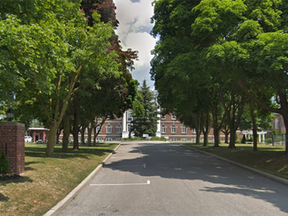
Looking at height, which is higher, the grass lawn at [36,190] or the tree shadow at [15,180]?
the tree shadow at [15,180]

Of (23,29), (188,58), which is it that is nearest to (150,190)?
(23,29)

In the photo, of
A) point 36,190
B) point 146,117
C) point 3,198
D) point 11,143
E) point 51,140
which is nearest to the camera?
point 3,198

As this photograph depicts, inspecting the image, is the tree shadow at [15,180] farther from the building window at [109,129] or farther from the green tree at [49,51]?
the building window at [109,129]

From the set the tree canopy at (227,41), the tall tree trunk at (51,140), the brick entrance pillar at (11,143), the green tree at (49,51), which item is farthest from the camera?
the tall tree trunk at (51,140)

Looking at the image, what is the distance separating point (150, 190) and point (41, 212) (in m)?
4.18

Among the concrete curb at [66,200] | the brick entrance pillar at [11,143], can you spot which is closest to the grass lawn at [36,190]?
the concrete curb at [66,200]

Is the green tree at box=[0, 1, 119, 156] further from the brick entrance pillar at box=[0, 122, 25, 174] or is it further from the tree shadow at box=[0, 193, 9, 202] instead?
the tree shadow at box=[0, 193, 9, 202]

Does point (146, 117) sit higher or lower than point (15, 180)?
higher

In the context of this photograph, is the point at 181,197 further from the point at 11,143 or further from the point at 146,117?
the point at 146,117

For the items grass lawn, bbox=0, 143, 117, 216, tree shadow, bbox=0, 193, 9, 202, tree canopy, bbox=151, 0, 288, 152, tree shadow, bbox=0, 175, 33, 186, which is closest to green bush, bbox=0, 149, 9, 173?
tree shadow, bbox=0, 175, 33, 186

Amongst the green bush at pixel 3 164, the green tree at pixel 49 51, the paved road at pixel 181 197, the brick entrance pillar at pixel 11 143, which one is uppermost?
the green tree at pixel 49 51

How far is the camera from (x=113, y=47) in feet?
68.9

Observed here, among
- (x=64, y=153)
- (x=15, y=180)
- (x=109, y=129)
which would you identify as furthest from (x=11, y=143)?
(x=109, y=129)

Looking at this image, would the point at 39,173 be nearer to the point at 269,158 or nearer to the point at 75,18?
the point at 75,18
